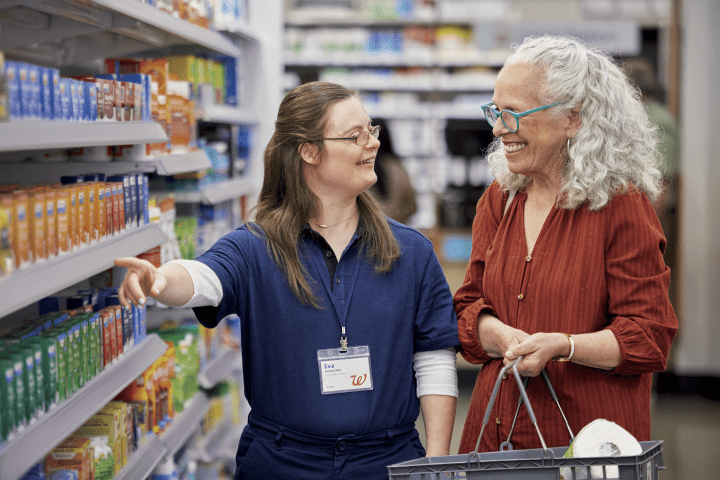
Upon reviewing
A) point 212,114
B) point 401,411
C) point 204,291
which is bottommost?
point 401,411

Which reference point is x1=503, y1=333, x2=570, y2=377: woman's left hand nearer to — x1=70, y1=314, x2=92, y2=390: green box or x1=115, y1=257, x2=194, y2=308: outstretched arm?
x1=115, y1=257, x2=194, y2=308: outstretched arm

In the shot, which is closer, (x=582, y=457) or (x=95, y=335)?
(x=582, y=457)

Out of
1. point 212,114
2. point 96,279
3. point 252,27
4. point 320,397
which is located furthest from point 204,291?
point 252,27

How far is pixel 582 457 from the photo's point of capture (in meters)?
1.39

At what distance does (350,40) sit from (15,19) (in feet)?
16.8

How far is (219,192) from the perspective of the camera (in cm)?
346

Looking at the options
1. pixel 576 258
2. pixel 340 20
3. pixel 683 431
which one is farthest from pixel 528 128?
pixel 340 20

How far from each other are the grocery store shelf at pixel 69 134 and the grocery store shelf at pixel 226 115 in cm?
105

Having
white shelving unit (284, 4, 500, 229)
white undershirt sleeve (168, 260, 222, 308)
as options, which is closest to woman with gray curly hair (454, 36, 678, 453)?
white undershirt sleeve (168, 260, 222, 308)

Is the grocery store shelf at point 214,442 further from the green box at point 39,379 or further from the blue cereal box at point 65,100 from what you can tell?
the blue cereal box at point 65,100

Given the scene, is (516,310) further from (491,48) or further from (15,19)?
(491,48)

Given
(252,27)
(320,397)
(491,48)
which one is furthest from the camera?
(491,48)

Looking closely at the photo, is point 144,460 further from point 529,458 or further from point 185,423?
point 529,458

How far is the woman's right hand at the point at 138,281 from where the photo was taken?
59.1 inches
